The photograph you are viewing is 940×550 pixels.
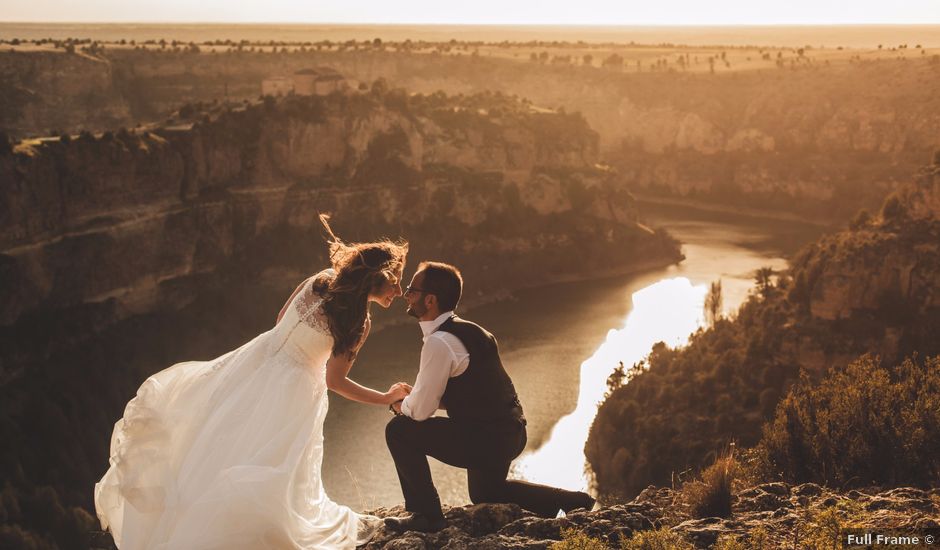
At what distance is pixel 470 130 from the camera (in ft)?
227

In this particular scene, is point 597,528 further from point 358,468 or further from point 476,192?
point 476,192

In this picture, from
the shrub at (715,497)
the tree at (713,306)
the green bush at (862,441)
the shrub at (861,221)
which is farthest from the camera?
the tree at (713,306)

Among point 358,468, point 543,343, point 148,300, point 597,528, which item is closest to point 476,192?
point 543,343

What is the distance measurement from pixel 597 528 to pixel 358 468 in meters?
25.2

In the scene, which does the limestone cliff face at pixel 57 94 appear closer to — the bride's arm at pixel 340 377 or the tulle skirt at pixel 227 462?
the tulle skirt at pixel 227 462

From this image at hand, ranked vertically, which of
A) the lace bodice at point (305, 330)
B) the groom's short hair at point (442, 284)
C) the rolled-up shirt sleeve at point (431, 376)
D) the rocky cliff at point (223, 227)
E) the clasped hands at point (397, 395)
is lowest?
the rocky cliff at point (223, 227)

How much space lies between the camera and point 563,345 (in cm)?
4938

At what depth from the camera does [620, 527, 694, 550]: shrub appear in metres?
6.91

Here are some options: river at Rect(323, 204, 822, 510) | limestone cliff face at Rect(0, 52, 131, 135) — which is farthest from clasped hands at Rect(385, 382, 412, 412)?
limestone cliff face at Rect(0, 52, 131, 135)

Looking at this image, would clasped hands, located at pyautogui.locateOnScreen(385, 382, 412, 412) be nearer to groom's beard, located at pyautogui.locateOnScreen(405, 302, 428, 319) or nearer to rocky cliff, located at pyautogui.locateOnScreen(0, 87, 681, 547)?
groom's beard, located at pyautogui.locateOnScreen(405, 302, 428, 319)

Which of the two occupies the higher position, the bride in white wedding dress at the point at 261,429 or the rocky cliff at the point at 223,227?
the bride in white wedding dress at the point at 261,429

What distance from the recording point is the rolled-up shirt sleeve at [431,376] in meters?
7.39

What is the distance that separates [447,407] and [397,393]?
39 centimetres

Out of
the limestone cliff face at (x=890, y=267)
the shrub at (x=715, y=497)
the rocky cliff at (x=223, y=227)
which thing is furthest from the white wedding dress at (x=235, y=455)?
the limestone cliff face at (x=890, y=267)
